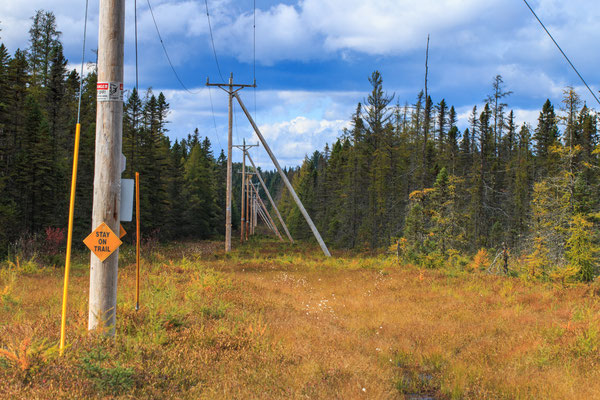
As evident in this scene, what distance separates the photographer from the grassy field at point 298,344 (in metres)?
4.59

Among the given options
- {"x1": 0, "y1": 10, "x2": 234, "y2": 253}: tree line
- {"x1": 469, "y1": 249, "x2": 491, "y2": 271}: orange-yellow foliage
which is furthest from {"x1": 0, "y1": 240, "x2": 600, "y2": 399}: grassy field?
{"x1": 0, "y1": 10, "x2": 234, "y2": 253}: tree line

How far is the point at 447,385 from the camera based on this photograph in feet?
18.9

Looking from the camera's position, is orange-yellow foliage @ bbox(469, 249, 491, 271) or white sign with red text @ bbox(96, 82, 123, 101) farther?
orange-yellow foliage @ bbox(469, 249, 491, 271)

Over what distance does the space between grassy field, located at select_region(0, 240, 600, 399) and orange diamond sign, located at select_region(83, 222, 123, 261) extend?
3.57ft

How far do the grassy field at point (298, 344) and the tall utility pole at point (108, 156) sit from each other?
0.47 metres

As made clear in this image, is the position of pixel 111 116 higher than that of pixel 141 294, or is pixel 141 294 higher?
pixel 111 116

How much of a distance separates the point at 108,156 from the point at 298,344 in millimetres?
4054

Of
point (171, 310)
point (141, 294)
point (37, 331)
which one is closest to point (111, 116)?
point (37, 331)

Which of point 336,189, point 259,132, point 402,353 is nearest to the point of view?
point 402,353

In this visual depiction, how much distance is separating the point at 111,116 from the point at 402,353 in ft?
19.6

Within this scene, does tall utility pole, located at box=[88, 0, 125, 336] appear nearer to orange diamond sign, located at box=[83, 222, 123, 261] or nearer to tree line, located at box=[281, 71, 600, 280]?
orange diamond sign, located at box=[83, 222, 123, 261]

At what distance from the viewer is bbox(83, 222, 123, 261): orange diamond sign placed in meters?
5.23

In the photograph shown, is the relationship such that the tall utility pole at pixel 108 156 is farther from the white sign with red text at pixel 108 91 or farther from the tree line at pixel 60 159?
the tree line at pixel 60 159

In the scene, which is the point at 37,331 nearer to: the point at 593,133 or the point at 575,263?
the point at 575,263
